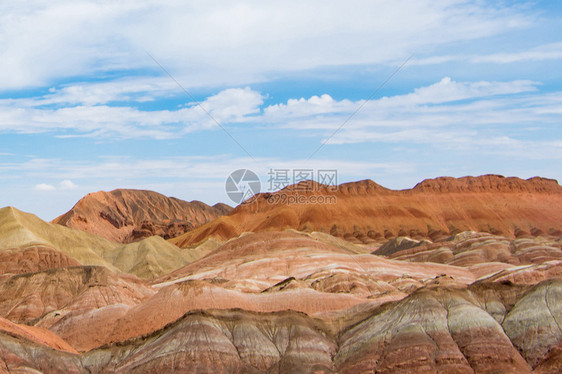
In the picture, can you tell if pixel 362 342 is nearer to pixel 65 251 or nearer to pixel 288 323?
pixel 288 323

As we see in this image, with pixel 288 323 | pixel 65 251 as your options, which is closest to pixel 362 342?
pixel 288 323

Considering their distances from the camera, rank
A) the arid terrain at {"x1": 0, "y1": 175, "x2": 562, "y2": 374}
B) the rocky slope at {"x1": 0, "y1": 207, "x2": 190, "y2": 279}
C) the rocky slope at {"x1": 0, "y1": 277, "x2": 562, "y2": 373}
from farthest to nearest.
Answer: the rocky slope at {"x1": 0, "y1": 207, "x2": 190, "y2": 279}, the arid terrain at {"x1": 0, "y1": 175, "x2": 562, "y2": 374}, the rocky slope at {"x1": 0, "y1": 277, "x2": 562, "y2": 373}

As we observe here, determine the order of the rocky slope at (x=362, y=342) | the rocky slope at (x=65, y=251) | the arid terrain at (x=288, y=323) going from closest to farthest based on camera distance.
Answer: the rocky slope at (x=362, y=342)
the arid terrain at (x=288, y=323)
the rocky slope at (x=65, y=251)

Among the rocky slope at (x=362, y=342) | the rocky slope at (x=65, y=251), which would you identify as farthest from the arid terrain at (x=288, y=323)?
the rocky slope at (x=65, y=251)

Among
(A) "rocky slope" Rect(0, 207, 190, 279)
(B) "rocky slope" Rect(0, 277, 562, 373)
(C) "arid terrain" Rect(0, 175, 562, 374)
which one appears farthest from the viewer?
(A) "rocky slope" Rect(0, 207, 190, 279)

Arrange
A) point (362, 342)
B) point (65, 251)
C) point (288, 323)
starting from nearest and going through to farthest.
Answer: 1. point (362, 342)
2. point (288, 323)
3. point (65, 251)

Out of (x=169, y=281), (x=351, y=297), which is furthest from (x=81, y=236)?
(x=351, y=297)

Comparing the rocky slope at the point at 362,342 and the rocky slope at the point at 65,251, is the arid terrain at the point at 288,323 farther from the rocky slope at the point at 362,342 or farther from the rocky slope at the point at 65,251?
the rocky slope at the point at 65,251

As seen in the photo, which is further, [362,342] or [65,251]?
[65,251]

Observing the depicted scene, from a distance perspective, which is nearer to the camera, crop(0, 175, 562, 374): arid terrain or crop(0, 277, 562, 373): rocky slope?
crop(0, 277, 562, 373): rocky slope

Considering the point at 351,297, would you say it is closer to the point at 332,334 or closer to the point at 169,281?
the point at 332,334

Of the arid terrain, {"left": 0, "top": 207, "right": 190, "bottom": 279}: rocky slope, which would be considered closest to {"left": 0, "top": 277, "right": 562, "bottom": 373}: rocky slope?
the arid terrain

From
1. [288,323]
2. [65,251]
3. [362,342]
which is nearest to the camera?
[362,342]

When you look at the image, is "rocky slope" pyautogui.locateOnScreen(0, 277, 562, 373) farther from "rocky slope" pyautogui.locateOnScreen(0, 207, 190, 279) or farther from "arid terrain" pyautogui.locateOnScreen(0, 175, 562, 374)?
"rocky slope" pyautogui.locateOnScreen(0, 207, 190, 279)
